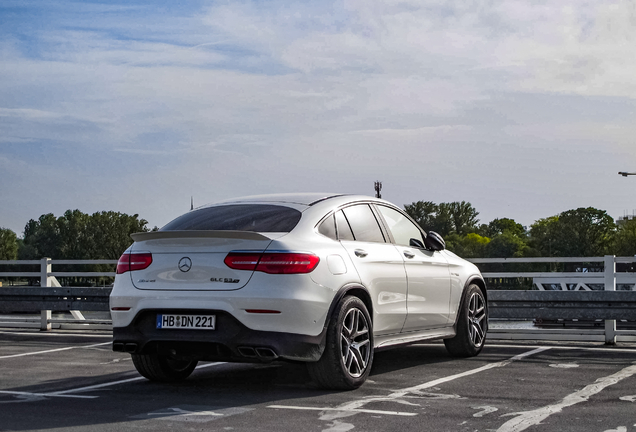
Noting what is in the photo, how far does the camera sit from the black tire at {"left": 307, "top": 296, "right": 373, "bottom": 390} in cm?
647

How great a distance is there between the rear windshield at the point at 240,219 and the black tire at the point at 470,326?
2773mm

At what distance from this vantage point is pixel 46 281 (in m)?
14.0

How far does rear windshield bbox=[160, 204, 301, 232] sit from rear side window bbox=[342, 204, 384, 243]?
63 centimetres

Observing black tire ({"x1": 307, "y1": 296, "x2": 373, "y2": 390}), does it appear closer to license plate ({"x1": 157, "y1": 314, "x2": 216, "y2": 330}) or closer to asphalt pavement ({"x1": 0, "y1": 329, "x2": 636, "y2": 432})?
asphalt pavement ({"x1": 0, "y1": 329, "x2": 636, "y2": 432})

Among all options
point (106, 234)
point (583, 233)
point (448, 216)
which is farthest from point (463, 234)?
point (106, 234)

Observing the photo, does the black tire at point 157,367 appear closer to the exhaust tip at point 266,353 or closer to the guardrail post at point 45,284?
the exhaust tip at point 266,353

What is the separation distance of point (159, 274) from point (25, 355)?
405 cm

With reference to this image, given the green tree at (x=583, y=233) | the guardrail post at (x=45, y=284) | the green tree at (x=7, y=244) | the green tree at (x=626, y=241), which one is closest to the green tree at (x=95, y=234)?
the green tree at (x=7, y=244)

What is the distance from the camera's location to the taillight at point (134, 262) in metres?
6.63

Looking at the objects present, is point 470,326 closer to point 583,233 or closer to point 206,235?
point 206,235

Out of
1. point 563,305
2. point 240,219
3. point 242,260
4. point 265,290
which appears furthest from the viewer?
point 563,305

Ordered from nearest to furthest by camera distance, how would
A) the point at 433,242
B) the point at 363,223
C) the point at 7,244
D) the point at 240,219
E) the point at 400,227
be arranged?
the point at 240,219 → the point at 363,223 → the point at 400,227 → the point at 433,242 → the point at 7,244

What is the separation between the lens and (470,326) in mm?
8992

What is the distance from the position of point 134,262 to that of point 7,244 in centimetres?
15631
